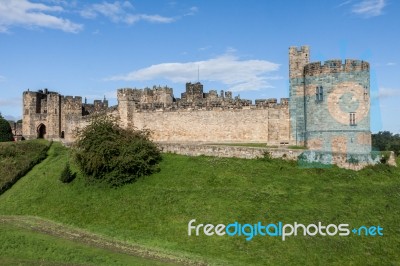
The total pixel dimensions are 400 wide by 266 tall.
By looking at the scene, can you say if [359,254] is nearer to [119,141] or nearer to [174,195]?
[174,195]

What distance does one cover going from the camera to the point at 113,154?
32094 mm

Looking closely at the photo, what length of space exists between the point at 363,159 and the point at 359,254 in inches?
453

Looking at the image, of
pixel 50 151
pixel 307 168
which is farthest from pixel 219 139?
pixel 50 151

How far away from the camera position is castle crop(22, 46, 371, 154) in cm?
3431

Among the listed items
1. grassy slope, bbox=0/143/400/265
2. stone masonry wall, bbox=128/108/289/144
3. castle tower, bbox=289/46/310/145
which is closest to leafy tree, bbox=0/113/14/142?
stone masonry wall, bbox=128/108/289/144

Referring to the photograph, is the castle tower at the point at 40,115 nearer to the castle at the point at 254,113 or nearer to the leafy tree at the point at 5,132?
the castle at the point at 254,113

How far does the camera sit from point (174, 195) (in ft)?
93.2

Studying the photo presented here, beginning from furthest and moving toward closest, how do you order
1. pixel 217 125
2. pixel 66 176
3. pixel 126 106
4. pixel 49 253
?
pixel 126 106 < pixel 217 125 < pixel 66 176 < pixel 49 253

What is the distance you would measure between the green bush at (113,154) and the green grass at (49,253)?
8.61 m

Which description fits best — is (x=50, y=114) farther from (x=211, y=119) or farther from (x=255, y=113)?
(x=255, y=113)

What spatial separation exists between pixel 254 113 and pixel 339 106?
321 inches

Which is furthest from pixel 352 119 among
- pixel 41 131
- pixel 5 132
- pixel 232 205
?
pixel 41 131

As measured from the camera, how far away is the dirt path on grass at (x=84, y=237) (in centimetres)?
2110

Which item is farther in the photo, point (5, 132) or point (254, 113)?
point (5, 132)
